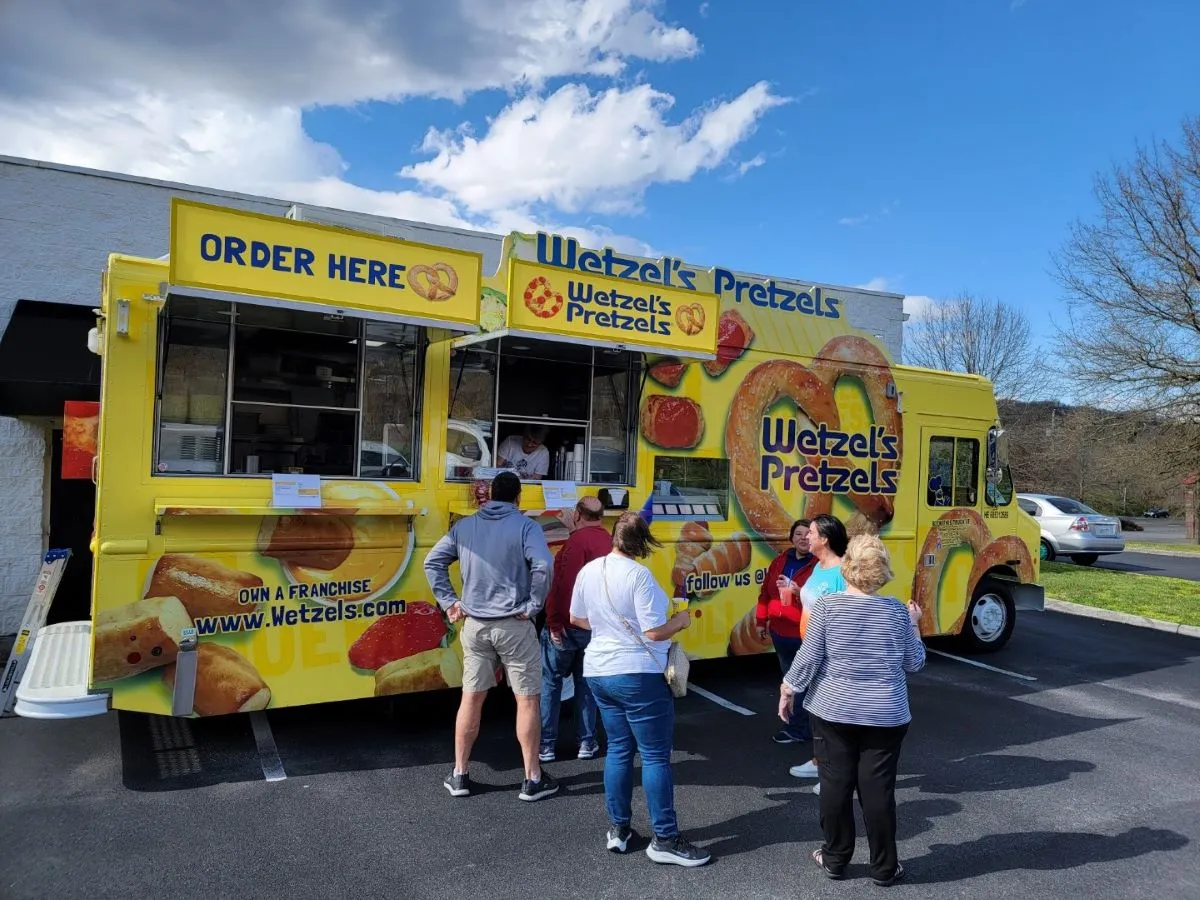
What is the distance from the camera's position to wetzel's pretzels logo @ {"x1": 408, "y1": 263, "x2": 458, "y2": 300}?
4.97 metres

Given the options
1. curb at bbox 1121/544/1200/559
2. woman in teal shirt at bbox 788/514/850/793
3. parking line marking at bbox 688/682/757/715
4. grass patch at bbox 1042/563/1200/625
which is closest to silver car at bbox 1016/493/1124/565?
grass patch at bbox 1042/563/1200/625

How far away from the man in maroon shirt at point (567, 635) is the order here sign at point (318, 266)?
1462 millimetres

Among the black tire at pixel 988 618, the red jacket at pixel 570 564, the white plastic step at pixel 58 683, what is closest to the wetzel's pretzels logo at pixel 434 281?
the red jacket at pixel 570 564

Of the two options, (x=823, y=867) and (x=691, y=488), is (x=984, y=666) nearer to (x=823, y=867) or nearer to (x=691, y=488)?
(x=691, y=488)

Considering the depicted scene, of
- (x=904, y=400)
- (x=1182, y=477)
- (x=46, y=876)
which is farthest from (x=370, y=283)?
(x=1182, y=477)

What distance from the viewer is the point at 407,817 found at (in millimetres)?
4398

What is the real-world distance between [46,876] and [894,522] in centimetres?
673

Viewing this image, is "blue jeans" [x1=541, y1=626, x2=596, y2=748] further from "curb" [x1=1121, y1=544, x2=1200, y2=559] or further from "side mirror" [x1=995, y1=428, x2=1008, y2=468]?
"curb" [x1=1121, y1=544, x2=1200, y2=559]

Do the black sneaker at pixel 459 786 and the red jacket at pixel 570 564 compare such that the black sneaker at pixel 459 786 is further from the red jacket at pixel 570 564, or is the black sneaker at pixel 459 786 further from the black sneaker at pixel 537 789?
the red jacket at pixel 570 564

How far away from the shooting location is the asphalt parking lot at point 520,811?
12.4 ft

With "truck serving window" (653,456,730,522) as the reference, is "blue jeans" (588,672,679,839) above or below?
below

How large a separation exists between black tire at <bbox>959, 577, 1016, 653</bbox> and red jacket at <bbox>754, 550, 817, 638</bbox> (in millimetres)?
3979

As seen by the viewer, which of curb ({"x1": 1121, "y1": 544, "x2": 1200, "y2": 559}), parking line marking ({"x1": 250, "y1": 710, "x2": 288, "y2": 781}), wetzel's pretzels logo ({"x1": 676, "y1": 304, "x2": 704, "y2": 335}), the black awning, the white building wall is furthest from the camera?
curb ({"x1": 1121, "y1": 544, "x2": 1200, "y2": 559})

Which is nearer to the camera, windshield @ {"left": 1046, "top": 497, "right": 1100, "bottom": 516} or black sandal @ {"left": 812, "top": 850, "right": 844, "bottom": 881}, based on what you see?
black sandal @ {"left": 812, "top": 850, "right": 844, "bottom": 881}
